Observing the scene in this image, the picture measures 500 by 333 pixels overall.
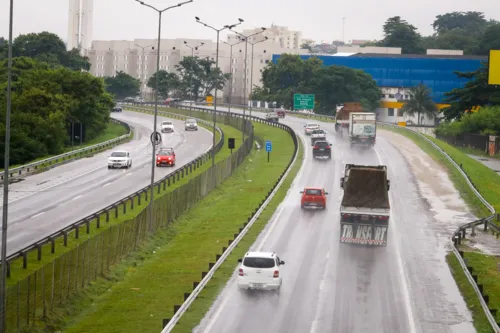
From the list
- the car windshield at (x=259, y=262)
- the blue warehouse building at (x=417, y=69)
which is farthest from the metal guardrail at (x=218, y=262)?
the blue warehouse building at (x=417, y=69)

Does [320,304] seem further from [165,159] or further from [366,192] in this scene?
[165,159]

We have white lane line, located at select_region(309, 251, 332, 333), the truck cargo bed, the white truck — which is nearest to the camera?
white lane line, located at select_region(309, 251, 332, 333)

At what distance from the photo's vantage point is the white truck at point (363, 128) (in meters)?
93.3

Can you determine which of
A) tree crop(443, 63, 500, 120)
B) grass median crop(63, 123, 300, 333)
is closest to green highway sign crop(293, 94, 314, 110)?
tree crop(443, 63, 500, 120)

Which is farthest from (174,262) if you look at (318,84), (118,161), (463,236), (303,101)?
(318,84)

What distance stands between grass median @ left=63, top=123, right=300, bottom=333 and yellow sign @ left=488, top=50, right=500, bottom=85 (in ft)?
125

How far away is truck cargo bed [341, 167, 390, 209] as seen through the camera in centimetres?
4550

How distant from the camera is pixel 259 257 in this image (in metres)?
33.8

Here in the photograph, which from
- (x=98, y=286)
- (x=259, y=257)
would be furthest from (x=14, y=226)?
(x=259, y=257)

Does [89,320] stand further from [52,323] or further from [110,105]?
[110,105]

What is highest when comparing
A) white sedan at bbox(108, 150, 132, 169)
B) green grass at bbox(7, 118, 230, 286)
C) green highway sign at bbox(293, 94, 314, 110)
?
green highway sign at bbox(293, 94, 314, 110)

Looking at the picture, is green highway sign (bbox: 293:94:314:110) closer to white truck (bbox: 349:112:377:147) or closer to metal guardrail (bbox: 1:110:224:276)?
white truck (bbox: 349:112:377:147)

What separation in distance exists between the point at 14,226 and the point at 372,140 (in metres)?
52.2

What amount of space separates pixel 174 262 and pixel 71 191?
24.2 metres
